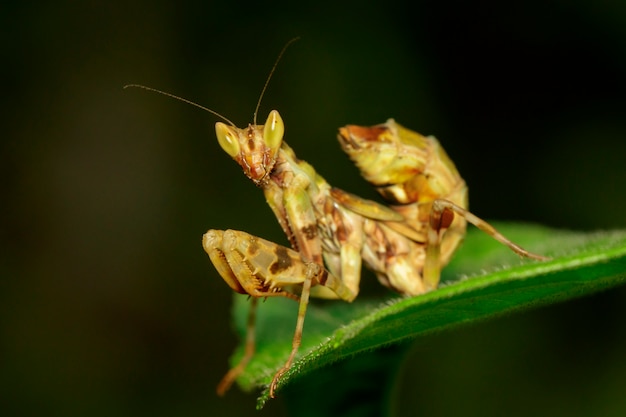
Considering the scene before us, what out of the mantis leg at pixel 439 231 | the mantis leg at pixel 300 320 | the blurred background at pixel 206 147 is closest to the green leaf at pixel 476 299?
the mantis leg at pixel 300 320

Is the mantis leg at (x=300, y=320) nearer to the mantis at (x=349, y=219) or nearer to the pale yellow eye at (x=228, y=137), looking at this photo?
the mantis at (x=349, y=219)

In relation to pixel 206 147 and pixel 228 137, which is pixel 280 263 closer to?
pixel 228 137

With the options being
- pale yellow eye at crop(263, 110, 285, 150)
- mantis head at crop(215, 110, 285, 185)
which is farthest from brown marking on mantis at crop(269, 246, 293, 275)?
pale yellow eye at crop(263, 110, 285, 150)

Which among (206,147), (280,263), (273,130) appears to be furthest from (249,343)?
(206,147)

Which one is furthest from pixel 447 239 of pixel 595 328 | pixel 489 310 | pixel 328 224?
pixel 595 328

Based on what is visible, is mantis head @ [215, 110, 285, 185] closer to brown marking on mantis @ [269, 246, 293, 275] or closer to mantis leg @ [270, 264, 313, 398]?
brown marking on mantis @ [269, 246, 293, 275]

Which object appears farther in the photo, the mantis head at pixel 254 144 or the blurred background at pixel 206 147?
the blurred background at pixel 206 147
